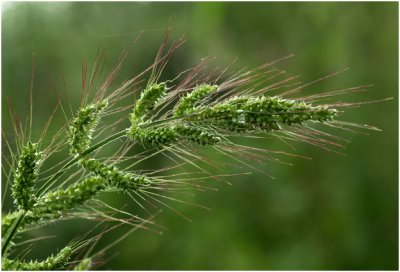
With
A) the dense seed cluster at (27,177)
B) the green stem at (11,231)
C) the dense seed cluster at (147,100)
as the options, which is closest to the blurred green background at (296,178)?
the dense seed cluster at (147,100)

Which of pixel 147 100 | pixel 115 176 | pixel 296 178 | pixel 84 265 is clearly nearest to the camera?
pixel 84 265

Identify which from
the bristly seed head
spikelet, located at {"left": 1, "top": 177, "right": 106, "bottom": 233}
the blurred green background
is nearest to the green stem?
spikelet, located at {"left": 1, "top": 177, "right": 106, "bottom": 233}

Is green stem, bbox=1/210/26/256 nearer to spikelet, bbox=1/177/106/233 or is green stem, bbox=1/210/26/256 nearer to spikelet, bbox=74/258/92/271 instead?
spikelet, bbox=1/177/106/233

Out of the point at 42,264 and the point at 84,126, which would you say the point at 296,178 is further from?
the point at 42,264

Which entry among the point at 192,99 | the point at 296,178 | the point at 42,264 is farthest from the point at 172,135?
the point at 296,178

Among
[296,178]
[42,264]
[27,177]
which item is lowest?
[296,178]

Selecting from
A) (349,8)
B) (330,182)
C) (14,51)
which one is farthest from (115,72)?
(14,51)

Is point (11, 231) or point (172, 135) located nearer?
point (11, 231)
